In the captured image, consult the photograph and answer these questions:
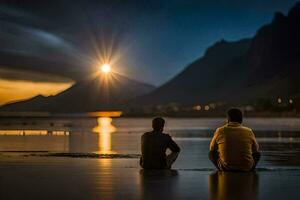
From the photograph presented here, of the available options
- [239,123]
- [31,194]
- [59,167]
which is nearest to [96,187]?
[31,194]

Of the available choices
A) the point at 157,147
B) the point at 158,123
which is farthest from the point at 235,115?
the point at 157,147

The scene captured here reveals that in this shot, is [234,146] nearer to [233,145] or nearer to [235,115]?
[233,145]

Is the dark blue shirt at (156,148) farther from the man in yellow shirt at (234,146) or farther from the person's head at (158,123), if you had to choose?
the man in yellow shirt at (234,146)

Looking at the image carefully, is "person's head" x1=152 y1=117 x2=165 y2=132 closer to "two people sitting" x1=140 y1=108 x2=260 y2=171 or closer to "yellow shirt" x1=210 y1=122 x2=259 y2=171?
"two people sitting" x1=140 y1=108 x2=260 y2=171

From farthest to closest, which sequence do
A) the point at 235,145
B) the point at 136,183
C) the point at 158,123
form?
the point at 158,123
the point at 235,145
the point at 136,183

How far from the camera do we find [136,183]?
40.9ft

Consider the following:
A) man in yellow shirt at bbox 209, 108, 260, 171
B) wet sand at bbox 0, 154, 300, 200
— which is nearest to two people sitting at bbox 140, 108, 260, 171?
man in yellow shirt at bbox 209, 108, 260, 171

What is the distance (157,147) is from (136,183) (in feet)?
9.07

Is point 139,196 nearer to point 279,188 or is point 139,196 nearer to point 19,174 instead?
point 279,188

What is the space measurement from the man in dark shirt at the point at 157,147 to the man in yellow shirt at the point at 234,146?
136 cm

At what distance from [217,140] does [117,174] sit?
8.66 ft

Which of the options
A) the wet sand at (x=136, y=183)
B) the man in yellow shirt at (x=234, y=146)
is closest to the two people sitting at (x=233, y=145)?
the man in yellow shirt at (x=234, y=146)

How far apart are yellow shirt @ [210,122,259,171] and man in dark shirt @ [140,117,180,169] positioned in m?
1.45

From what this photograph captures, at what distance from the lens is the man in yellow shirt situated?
1371cm
